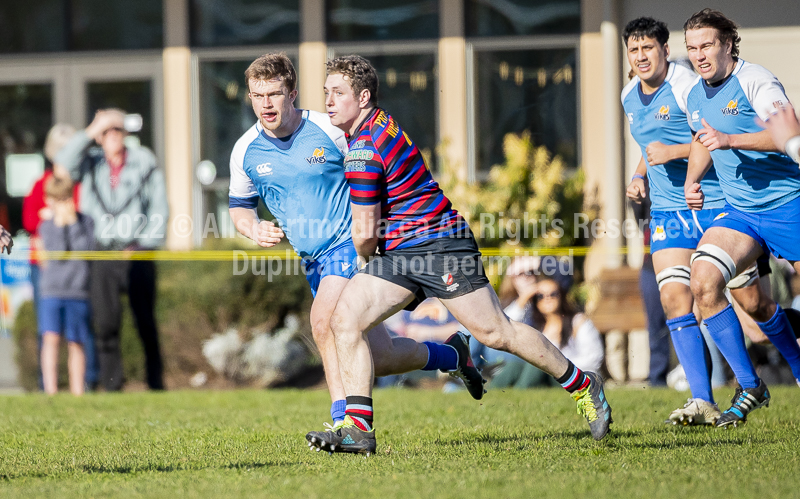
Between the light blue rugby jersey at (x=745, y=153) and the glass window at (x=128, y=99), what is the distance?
9.47 meters

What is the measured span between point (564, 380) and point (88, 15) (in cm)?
1059

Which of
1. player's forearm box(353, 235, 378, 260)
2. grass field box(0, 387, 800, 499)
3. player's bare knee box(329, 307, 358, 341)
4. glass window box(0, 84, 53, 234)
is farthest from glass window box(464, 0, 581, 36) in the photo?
player's bare knee box(329, 307, 358, 341)

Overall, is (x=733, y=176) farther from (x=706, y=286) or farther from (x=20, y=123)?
(x=20, y=123)

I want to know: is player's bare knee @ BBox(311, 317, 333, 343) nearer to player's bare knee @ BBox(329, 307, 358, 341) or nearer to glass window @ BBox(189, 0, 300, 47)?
player's bare knee @ BBox(329, 307, 358, 341)

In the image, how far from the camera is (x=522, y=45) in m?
13.5

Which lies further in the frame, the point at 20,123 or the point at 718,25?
the point at 20,123

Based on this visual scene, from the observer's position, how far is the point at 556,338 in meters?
10.2

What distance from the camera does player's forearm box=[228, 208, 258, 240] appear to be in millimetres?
6242

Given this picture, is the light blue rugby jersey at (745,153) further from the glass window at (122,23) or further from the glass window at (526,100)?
the glass window at (122,23)

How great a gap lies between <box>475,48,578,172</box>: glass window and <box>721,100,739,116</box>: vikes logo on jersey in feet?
24.0

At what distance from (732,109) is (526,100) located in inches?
300

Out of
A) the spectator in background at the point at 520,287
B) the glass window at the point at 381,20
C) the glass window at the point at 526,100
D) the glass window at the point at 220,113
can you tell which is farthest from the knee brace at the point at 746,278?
the glass window at the point at 220,113

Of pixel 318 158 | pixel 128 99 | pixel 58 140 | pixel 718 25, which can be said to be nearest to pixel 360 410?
pixel 318 158

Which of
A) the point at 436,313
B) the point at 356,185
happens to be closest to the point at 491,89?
the point at 436,313
